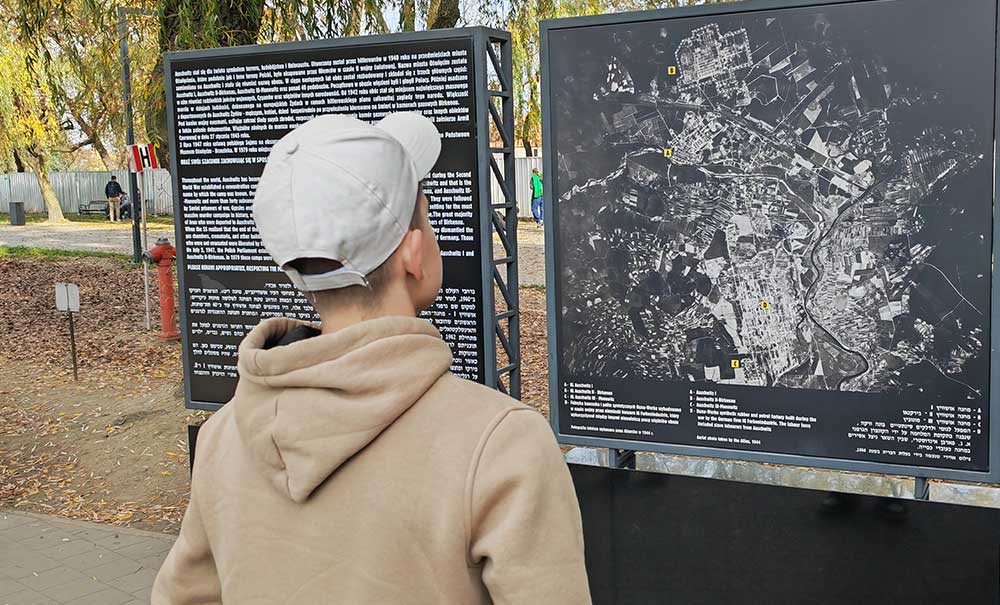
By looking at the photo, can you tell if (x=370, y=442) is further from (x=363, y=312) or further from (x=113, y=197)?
(x=113, y=197)

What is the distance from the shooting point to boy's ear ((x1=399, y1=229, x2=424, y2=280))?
68.7 inches

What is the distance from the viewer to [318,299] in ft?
5.84

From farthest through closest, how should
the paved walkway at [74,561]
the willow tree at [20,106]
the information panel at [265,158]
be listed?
the willow tree at [20,106]
the paved walkway at [74,561]
the information panel at [265,158]

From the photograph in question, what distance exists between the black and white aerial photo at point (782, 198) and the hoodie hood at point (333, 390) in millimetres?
3277

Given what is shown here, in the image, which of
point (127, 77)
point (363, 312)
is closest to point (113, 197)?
point (127, 77)

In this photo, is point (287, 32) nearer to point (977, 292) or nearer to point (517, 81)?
point (517, 81)

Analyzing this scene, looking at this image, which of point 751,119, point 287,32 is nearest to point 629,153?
point 751,119

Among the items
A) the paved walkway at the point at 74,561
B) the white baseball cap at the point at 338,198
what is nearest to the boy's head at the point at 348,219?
the white baseball cap at the point at 338,198

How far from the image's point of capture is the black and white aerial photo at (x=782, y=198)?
4.40 meters

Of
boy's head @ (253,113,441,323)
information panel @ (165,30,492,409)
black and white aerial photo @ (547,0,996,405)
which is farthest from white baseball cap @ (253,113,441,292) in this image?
information panel @ (165,30,492,409)

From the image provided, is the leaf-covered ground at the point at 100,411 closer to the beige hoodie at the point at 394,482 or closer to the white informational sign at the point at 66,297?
the white informational sign at the point at 66,297

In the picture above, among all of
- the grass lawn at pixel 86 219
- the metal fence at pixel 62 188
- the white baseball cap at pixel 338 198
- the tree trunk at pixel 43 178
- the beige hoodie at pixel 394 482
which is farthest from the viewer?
the metal fence at pixel 62 188

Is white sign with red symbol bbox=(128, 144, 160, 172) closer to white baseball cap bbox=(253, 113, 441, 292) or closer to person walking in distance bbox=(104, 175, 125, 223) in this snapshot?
white baseball cap bbox=(253, 113, 441, 292)

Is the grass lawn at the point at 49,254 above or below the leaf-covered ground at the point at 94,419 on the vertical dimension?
above
